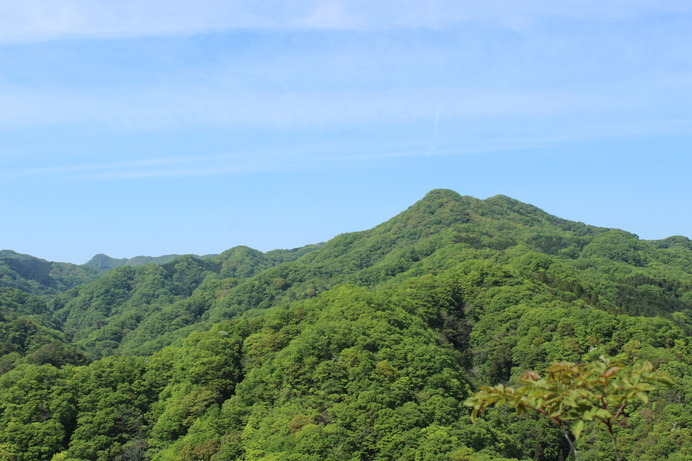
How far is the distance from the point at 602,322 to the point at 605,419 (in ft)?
275

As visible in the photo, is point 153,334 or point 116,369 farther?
point 153,334

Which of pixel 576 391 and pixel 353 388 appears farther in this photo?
pixel 353 388

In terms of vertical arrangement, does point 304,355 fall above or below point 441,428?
above

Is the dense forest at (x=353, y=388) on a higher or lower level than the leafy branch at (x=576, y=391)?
lower

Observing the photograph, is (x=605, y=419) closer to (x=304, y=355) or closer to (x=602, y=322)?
(x=304, y=355)

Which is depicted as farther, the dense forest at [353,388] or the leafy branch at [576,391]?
the dense forest at [353,388]

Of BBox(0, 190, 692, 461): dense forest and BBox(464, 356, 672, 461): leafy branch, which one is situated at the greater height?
BBox(464, 356, 672, 461): leafy branch

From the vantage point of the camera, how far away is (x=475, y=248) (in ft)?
550

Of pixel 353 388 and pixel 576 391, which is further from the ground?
pixel 576 391

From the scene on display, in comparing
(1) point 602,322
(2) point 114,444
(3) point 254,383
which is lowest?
(2) point 114,444

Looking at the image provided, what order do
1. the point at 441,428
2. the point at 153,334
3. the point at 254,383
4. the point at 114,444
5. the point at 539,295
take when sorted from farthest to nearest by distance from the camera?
the point at 153,334 < the point at 539,295 < the point at 254,383 < the point at 114,444 < the point at 441,428

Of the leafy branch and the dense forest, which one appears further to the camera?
the dense forest

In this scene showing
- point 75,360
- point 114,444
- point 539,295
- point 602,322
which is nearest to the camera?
point 114,444

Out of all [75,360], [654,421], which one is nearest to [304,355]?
[654,421]
